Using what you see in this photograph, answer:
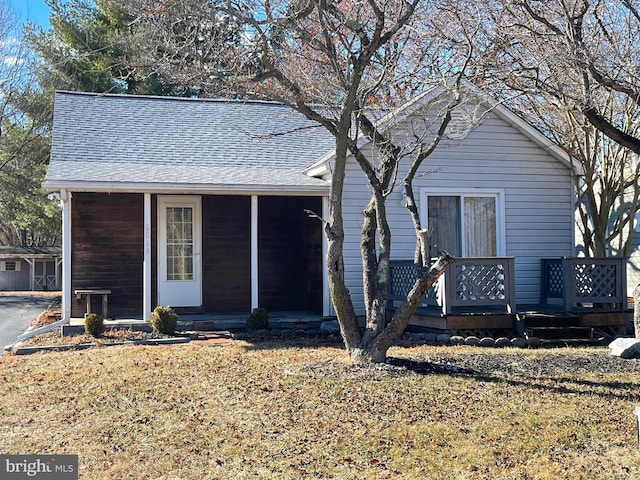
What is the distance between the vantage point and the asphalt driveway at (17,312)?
12.7 meters

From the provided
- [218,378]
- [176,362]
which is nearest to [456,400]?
[218,378]

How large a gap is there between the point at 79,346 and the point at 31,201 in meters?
15.8

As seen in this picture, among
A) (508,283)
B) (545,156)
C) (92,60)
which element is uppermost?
(92,60)

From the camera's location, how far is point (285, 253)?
45.5ft

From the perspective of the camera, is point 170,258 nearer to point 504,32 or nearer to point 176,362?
point 176,362

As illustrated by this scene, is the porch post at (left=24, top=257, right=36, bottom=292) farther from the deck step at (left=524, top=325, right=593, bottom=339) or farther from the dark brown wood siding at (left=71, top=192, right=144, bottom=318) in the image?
the deck step at (left=524, top=325, right=593, bottom=339)

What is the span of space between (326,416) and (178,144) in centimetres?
898

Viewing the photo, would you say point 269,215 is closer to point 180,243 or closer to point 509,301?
point 180,243

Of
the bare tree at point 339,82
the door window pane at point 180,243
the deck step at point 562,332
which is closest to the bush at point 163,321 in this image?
the door window pane at point 180,243

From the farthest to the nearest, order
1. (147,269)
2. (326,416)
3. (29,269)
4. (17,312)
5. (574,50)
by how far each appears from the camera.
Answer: (29,269) → (17,312) → (147,269) → (574,50) → (326,416)

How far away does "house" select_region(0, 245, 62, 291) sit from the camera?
2392 centimetres

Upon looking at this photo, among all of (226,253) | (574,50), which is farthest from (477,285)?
(226,253)

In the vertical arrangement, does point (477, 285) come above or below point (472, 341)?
above

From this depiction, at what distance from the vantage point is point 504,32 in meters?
10.7
